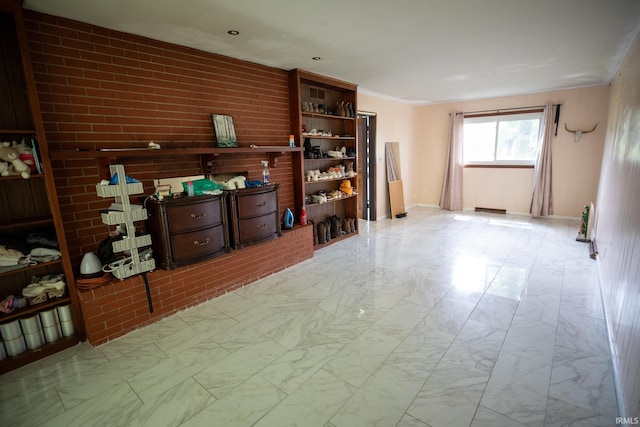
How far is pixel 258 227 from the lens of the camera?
3275 millimetres

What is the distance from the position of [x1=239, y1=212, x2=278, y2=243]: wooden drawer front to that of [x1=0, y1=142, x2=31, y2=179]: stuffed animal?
1.64 meters

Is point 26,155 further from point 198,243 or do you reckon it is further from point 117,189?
point 198,243

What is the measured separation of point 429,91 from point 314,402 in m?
5.29

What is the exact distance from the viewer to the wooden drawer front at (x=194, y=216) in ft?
8.36

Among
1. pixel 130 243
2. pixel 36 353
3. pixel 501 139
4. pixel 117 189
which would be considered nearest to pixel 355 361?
pixel 130 243

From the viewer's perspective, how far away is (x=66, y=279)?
7.34 feet

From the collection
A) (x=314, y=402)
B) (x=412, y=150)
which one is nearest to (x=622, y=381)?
(x=314, y=402)

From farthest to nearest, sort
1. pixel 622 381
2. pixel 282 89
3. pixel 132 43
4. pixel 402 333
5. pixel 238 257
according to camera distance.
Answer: pixel 282 89
pixel 238 257
pixel 132 43
pixel 402 333
pixel 622 381

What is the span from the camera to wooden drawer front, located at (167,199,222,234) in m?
2.55

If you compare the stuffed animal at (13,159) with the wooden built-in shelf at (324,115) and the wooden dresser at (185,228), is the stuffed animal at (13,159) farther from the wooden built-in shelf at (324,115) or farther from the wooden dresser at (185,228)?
the wooden built-in shelf at (324,115)

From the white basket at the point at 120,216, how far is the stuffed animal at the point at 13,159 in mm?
514

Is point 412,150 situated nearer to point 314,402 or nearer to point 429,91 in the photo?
point 429,91

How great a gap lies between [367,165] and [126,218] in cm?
454

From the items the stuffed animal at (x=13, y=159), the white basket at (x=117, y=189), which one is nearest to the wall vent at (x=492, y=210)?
the white basket at (x=117, y=189)
